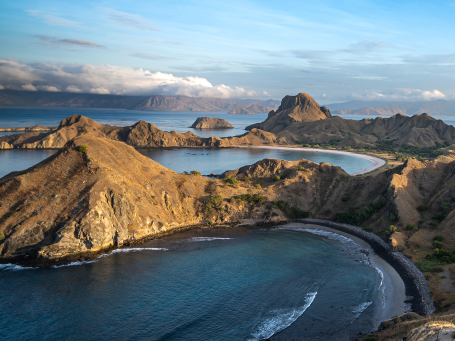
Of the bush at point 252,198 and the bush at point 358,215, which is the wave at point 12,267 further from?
the bush at point 358,215

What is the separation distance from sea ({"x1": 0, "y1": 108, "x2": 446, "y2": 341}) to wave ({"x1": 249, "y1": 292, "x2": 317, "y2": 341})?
0.13 metres

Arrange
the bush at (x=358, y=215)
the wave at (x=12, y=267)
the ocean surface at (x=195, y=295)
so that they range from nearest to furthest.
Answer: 1. the ocean surface at (x=195, y=295)
2. the wave at (x=12, y=267)
3. the bush at (x=358, y=215)

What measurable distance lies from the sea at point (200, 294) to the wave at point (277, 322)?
0.42 feet

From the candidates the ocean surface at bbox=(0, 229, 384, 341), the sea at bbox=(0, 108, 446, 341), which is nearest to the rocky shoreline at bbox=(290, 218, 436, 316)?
the sea at bbox=(0, 108, 446, 341)

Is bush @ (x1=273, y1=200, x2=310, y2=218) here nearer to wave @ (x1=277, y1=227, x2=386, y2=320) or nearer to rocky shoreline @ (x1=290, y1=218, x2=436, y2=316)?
wave @ (x1=277, y1=227, x2=386, y2=320)

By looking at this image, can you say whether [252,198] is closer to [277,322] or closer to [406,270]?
[406,270]

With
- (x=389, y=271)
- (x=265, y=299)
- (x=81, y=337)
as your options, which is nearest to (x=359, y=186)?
(x=389, y=271)

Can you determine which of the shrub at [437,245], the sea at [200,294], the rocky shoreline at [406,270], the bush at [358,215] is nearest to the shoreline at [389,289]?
the sea at [200,294]

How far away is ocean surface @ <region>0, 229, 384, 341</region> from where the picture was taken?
40281 millimetres

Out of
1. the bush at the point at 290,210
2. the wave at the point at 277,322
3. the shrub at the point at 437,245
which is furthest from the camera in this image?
the bush at the point at 290,210

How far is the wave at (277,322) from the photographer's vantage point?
39.8 m

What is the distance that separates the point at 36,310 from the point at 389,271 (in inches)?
2139

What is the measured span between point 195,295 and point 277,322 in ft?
41.5

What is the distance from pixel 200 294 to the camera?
48.5 meters
